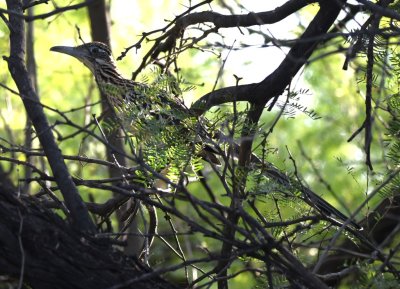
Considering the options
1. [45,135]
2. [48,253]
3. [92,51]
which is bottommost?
[48,253]

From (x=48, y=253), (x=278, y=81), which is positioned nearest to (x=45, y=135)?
(x=48, y=253)

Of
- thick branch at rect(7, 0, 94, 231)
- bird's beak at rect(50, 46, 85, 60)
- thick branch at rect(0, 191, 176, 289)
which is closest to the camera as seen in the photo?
thick branch at rect(0, 191, 176, 289)

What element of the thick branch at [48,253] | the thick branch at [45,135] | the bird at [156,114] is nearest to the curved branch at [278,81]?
the bird at [156,114]

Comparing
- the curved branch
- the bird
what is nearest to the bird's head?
the bird

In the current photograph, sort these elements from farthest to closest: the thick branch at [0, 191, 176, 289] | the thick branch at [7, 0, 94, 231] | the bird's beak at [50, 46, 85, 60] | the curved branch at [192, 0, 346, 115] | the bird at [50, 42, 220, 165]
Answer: the bird's beak at [50, 46, 85, 60], the curved branch at [192, 0, 346, 115], the bird at [50, 42, 220, 165], the thick branch at [7, 0, 94, 231], the thick branch at [0, 191, 176, 289]

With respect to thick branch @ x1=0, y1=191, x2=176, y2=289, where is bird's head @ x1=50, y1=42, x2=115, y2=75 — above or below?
above

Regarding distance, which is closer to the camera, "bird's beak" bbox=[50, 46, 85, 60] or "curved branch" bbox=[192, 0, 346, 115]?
"curved branch" bbox=[192, 0, 346, 115]

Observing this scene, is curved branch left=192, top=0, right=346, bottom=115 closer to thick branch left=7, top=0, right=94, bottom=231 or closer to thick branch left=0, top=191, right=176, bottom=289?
thick branch left=7, top=0, right=94, bottom=231

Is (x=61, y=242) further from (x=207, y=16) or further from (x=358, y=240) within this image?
(x=207, y=16)

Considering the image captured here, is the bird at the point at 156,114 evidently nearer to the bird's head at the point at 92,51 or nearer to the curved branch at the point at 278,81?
the curved branch at the point at 278,81

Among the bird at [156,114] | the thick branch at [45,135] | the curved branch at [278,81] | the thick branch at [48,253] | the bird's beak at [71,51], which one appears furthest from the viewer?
the bird's beak at [71,51]

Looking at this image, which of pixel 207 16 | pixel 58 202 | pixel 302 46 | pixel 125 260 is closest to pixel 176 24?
pixel 207 16

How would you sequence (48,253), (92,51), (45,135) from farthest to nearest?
1. (92,51)
2. (45,135)
3. (48,253)

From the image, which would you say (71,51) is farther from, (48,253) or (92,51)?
(48,253)
